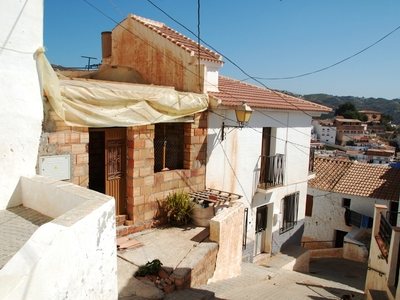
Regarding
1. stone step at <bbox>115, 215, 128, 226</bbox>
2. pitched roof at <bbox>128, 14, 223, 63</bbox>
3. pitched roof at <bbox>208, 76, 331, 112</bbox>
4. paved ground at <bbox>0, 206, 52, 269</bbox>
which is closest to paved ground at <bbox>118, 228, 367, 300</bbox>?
stone step at <bbox>115, 215, 128, 226</bbox>

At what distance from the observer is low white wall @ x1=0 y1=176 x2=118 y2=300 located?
2855mm

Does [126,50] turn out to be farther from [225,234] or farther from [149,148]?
[225,234]

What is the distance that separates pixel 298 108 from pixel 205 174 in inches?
206

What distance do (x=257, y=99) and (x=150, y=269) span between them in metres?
7.84

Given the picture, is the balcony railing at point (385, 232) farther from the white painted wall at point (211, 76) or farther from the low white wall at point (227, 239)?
the white painted wall at point (211, 76)

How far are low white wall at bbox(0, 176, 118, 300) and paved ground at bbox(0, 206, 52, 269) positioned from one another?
16.4 inches

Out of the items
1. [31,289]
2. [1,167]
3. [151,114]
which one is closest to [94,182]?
[151,114]

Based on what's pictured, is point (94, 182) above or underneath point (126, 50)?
underneath

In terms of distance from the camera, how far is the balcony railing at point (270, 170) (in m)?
12.7

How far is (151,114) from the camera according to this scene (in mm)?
8422

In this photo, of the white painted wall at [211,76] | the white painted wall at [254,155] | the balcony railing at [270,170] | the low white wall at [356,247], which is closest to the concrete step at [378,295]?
the white painted wall at [254,155]

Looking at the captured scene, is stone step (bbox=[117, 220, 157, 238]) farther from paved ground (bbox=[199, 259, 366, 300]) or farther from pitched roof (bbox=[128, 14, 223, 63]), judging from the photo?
pitched roof (bbox=[128, 14, 223, 63])

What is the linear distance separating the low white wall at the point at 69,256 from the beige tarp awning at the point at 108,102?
2.05 meters

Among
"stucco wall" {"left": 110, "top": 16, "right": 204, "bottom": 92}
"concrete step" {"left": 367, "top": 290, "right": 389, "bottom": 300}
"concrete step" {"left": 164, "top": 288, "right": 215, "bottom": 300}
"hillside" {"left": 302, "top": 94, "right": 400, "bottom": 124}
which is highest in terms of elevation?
"hillside" {"left": 302, "top": 94, "right": 400, "bottom": 124}
